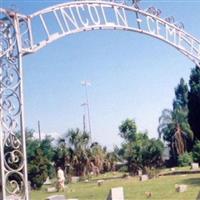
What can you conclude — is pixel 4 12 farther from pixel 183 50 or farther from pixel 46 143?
pixel 46 143

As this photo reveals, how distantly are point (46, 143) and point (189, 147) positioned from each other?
1520 centimetres

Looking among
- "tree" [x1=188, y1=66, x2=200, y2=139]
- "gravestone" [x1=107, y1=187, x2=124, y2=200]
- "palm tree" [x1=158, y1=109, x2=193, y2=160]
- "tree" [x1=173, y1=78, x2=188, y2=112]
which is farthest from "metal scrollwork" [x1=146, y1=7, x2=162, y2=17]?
"tree" [x1=173, y1=78, x2=188, y2=112]

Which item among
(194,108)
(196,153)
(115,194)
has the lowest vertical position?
(115,194)

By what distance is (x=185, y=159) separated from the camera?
4038 cm

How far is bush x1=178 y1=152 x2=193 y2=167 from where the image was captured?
39869 mm

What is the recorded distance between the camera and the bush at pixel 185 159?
1570 inches

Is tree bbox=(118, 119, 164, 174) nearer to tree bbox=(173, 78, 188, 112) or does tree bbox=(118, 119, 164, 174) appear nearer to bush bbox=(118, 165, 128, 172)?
bush bbox=(118, 165, 128, 172)

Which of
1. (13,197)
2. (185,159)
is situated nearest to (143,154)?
(185,159)

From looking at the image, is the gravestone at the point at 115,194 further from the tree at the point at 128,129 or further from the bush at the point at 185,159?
the tree at the point at 128,129

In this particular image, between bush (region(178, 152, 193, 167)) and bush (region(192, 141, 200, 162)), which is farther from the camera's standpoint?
bush (region(178, 152, 193, 167))

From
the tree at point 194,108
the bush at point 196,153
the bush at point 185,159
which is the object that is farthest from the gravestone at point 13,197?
the bush at point 185,159

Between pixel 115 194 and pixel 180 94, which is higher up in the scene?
pixel 180 94

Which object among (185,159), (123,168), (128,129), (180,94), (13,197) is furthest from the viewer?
(180,94)

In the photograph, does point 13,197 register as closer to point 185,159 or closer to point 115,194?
point 115,194
